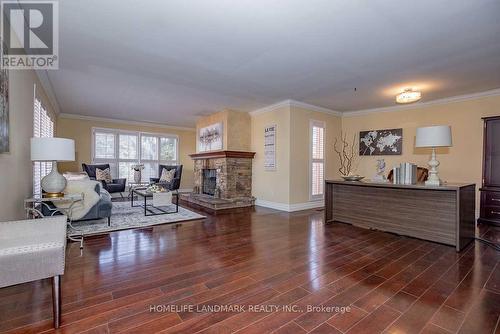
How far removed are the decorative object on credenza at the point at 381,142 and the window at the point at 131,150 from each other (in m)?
6.13

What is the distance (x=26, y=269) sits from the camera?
1397mm

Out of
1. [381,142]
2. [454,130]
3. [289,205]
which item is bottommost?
[289,205]

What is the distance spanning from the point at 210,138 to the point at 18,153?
4.42 metres

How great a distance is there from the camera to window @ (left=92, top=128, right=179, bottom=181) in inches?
297

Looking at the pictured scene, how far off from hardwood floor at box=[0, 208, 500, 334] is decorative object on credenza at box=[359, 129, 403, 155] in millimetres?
3013

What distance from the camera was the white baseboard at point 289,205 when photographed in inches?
212

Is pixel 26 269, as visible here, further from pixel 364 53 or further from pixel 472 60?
pixel 472 60

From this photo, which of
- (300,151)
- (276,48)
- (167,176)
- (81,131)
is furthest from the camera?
(167,176)

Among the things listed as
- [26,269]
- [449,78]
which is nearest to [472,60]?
[449,78]

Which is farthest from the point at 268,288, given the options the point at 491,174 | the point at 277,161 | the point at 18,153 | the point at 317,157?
the point at 491,174

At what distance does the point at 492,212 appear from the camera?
4.24 meters

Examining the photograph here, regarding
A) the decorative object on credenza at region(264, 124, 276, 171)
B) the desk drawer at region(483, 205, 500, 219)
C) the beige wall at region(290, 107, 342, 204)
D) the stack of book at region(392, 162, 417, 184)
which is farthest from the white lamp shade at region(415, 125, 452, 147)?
the decorative object on credenza at region(264, 124, 276, 171)

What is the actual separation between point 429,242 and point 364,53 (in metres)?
2.58

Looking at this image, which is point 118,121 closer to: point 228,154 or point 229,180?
point 228,154
